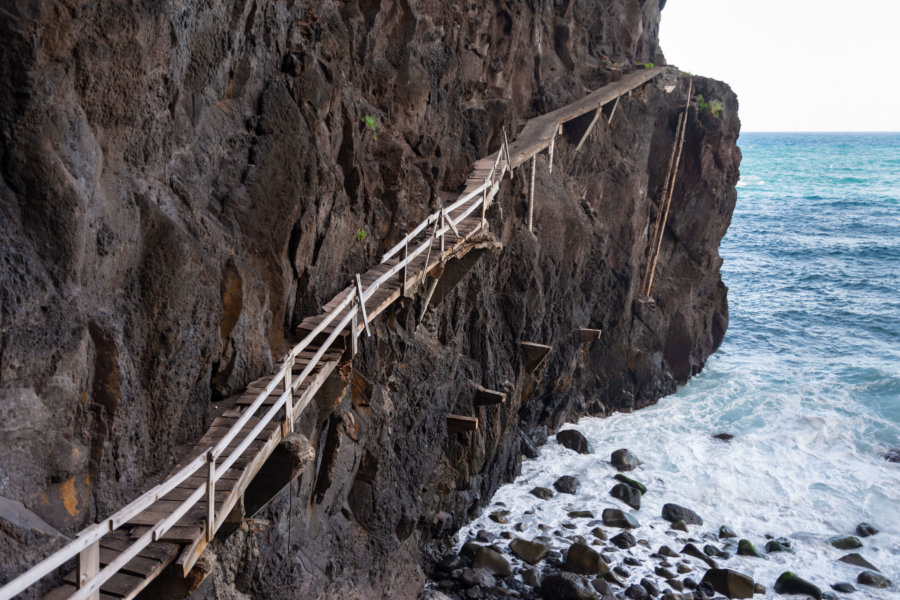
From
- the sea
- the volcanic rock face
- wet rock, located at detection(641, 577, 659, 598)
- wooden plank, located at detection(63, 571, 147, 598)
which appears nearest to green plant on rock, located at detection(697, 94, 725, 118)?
the volcanic rock face

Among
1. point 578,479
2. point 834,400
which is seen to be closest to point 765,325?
point 834,400

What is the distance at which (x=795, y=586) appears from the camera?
578 inches

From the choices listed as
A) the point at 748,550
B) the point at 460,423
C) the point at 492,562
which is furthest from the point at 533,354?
the point at 748,550

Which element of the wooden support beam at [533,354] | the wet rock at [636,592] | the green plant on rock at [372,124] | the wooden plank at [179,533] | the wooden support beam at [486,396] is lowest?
the wet rock at [636,592]

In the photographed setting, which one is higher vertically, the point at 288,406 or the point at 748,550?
the point at 288,406

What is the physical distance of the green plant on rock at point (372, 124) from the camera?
12.1 metres

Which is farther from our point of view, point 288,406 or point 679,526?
point 679,526

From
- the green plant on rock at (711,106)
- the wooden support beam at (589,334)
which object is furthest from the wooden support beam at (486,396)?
the green plant on rock at (711,106)

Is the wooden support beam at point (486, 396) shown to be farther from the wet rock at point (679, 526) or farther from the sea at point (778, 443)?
the wet rock at point (679, 526)

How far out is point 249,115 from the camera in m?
9.20

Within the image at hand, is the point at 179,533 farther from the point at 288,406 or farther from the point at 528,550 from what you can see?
the point at 528,550

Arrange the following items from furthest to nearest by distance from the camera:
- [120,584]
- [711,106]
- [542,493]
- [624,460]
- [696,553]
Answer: [711,106]
[624,460]
[542,493]
[696,553]
[120,584]

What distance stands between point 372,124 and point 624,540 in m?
10.7

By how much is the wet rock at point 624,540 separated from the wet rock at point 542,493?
215cm
